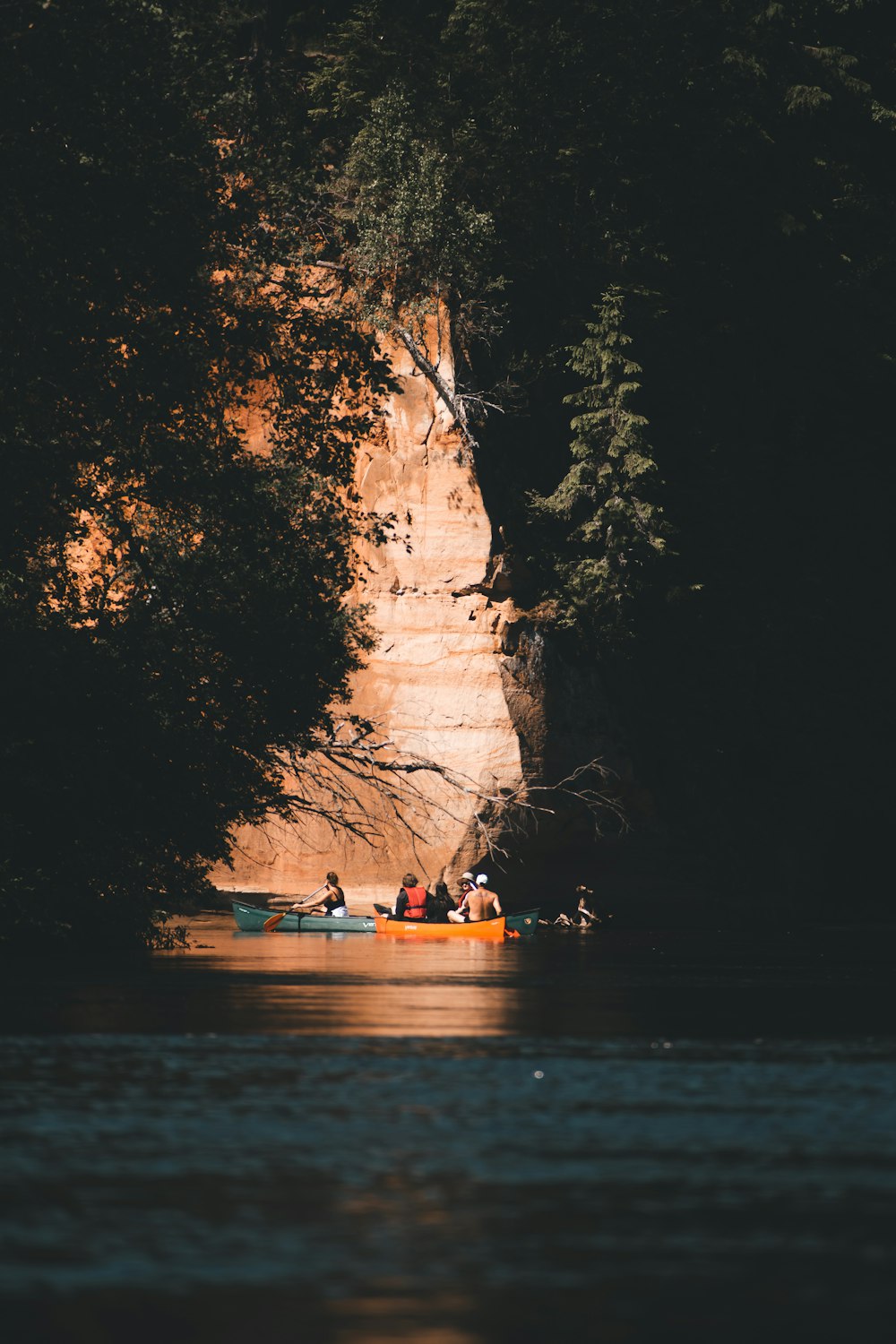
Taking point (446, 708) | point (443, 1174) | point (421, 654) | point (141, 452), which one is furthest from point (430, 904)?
point (443, 1174)

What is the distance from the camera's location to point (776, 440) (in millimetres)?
59625

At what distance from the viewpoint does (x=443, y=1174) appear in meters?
9.05

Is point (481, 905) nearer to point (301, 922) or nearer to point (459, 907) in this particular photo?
point (459, 907)

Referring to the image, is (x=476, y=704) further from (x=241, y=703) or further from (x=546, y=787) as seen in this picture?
(x=241, y=703)

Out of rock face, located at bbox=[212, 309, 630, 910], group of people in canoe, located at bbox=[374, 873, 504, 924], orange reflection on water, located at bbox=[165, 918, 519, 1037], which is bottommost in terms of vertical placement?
orange reflection on water, located at bbox=[165, 918, 519, 1037]

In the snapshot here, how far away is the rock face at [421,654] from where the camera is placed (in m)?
53.1

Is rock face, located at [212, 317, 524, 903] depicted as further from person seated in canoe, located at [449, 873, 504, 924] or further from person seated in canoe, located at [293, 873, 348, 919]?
person seated in canoe, located at [449, 873, 504, 924]

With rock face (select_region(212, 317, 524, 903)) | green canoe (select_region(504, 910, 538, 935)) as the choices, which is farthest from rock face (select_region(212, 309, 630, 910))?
green canoe (select_region(504, 910, 538, 935))

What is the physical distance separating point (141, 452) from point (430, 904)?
22.2 meters

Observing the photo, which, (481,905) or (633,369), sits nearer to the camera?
(481,905)

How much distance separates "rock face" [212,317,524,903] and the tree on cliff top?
60.9ft

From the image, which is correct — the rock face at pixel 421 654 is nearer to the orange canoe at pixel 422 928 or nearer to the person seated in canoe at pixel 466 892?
the person seated in canoe at pixel 466 892

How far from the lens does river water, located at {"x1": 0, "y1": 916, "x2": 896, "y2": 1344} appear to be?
20.8ft

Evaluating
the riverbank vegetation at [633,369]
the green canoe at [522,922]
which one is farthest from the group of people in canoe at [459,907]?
the riverbank vegetation at [633,369]
